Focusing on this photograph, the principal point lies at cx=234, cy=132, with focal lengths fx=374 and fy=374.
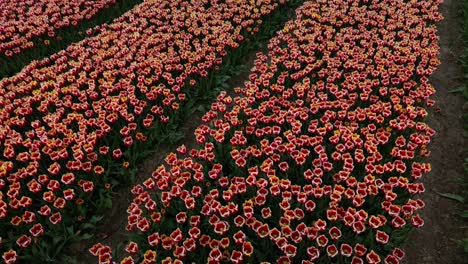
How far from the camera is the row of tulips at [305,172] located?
183 inches

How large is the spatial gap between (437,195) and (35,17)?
1137cm

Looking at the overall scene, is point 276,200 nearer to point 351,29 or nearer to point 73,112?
point 73,112

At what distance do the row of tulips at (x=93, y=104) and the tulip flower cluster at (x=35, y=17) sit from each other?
1305mm

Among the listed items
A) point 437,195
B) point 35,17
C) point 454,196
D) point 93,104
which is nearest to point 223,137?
point 93,104

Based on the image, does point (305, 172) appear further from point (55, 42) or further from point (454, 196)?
point (55, 42)

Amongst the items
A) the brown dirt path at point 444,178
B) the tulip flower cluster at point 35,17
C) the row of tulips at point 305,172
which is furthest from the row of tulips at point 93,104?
the brown dirt path at point 444,178

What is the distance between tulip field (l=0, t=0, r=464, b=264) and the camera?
16.0 feet

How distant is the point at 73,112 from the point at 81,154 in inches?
65.9

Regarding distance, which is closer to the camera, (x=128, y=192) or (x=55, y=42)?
(x=128, y=192)

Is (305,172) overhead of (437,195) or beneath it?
overhead

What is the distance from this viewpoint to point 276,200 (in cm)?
531

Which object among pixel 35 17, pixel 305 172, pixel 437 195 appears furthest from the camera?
pixel 35 17

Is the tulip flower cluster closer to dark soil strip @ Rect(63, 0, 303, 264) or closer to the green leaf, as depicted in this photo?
dark soil strip @ Rect(63, 0, 303, 264)

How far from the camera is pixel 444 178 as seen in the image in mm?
6695
